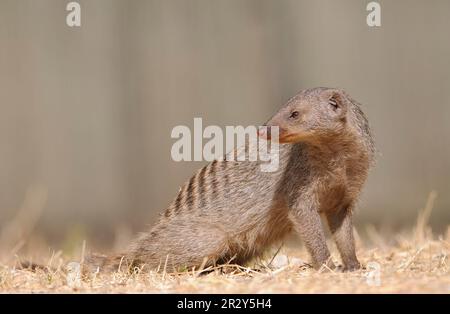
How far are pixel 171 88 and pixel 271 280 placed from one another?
253cm

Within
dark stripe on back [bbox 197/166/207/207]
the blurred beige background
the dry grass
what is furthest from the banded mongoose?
the blurred beige background

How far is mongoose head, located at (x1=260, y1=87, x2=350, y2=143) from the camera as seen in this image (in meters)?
3.66

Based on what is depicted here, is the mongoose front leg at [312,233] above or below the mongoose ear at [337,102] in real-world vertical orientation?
below

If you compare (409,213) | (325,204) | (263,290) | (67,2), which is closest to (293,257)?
(325,204)

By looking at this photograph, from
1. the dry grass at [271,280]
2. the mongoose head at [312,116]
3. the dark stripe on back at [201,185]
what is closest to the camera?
the dry grass at [271,280]

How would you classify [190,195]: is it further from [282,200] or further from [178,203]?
[282,200]

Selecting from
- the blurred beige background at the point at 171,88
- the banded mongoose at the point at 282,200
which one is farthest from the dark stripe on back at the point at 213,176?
the blurred beige background at the point at 171,88

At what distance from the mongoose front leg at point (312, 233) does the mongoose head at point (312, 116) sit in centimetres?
36

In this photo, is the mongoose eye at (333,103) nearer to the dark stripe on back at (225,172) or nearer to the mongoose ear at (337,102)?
the mongoose ear at (337,102)

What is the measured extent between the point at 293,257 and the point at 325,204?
0.64m

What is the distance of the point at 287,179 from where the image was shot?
4008mm

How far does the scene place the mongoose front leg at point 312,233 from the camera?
3.86 meters

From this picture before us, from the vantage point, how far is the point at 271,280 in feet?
10.6

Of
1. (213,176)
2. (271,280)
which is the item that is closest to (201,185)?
(213,176)
